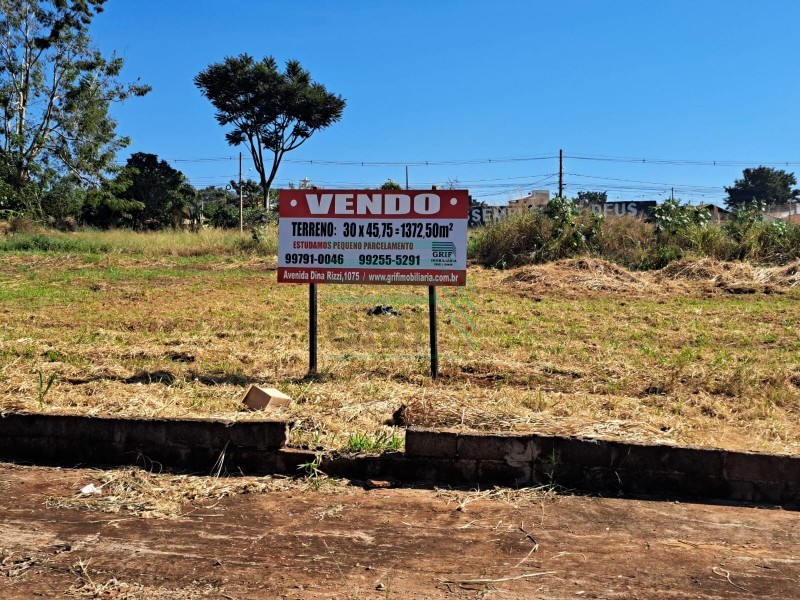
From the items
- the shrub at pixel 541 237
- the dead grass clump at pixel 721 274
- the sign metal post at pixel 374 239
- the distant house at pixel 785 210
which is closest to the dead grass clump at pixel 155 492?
the sign metal post at pixel 374 239

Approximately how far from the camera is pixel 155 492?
4266mm

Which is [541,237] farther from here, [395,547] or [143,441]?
[395,547]

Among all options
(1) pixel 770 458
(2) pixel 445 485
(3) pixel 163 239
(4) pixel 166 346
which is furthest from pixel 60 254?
(1) pixel 770 458

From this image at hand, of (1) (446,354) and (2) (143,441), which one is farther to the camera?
(1) (446,354)

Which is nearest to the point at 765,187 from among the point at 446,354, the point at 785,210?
the point at 785,210

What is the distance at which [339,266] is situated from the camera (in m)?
6.99

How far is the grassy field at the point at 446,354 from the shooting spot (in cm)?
522

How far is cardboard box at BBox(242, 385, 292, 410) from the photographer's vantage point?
17.4 ft

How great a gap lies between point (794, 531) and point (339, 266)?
4546mm

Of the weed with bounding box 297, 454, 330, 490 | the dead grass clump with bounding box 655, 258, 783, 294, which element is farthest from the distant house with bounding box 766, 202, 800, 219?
the weed with bounding box 297, 454, 330, 490

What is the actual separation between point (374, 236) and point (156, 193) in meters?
33.9

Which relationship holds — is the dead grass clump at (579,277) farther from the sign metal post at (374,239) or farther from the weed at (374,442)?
the weed at (374,442)

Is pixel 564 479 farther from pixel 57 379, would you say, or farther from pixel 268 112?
pixel 268 112

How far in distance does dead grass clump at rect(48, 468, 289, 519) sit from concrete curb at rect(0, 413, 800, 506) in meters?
0.18
